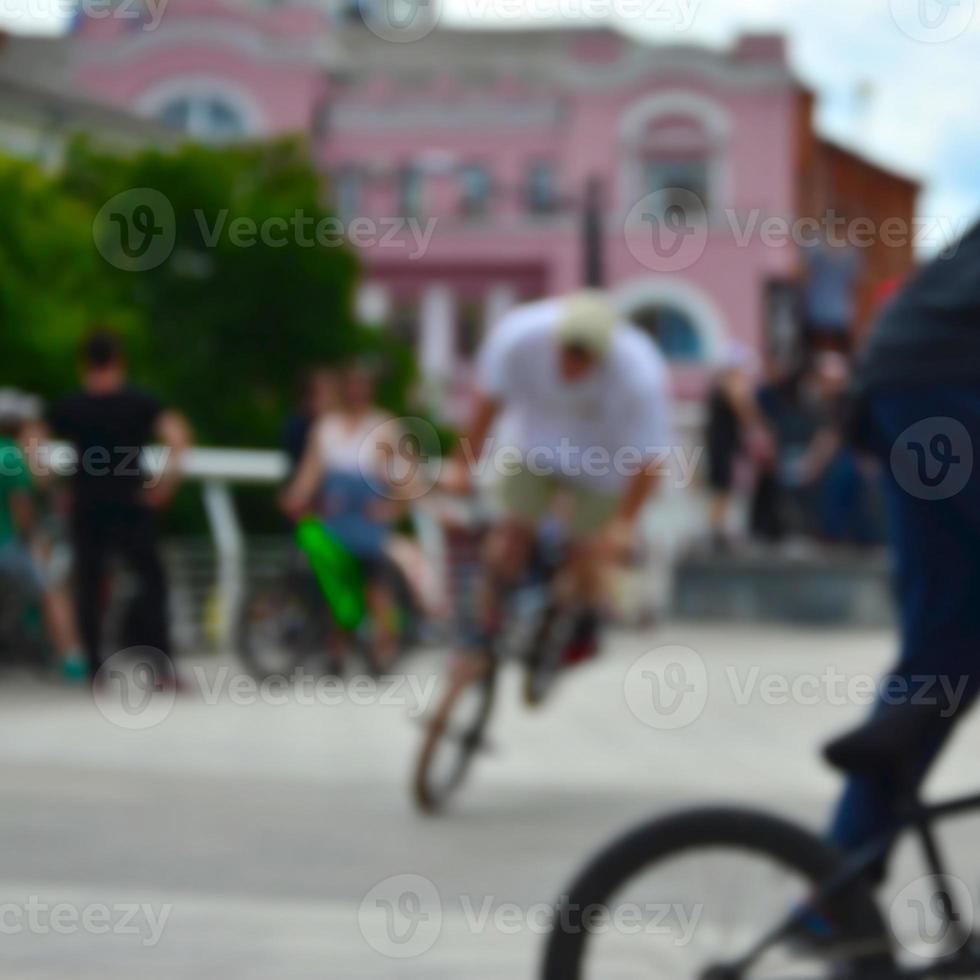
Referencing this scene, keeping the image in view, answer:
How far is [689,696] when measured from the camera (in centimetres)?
1173

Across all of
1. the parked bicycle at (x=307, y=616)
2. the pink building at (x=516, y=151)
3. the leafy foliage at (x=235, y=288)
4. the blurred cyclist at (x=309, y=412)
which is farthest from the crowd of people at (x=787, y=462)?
the pink building at (x=516, y=151)

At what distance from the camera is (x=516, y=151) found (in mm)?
59938

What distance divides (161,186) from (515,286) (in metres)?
19.5

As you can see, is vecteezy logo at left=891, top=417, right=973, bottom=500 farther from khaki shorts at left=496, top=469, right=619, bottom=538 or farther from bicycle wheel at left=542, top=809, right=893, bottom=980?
khaki shorts at left=496, top=469, right=619, bottom=538

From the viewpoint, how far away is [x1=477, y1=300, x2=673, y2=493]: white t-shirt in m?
7.61

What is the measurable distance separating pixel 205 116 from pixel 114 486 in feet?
156

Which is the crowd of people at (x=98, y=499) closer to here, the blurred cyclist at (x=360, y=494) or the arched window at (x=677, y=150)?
the blurred cyclist at (x=360, y=494)

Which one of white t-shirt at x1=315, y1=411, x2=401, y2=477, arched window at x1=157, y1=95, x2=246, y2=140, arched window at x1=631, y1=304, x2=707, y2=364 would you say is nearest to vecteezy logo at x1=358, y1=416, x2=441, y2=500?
white t-shirt at x1=315, y1=411, x2=401, y2=477

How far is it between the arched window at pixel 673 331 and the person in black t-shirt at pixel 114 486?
46202 mm

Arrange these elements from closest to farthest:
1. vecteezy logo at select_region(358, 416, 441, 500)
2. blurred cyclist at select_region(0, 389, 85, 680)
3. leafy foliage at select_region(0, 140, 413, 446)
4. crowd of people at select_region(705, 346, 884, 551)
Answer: vecteezy logo at select_region(358, 416, 441, 500) → blurred cyclist at select_region(0, 389, 85, 680) → crowd of people at select_region(705, 346, 884, 551) → leafy foliage at select_region(0, 140, 413, 446)

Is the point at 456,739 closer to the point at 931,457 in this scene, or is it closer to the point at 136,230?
the point at 931,457

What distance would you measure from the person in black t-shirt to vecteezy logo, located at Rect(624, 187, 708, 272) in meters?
45.3

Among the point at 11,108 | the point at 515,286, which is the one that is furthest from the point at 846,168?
the point at 11,108

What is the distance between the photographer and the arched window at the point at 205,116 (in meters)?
57.9
